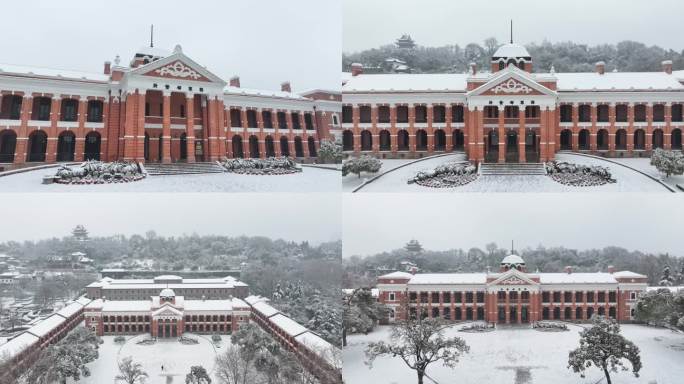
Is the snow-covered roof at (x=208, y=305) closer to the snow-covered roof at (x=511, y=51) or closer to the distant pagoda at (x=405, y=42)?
the distant pagoda at (x=405, y=42)

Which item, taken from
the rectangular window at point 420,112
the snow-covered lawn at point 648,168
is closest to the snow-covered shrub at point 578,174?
the snow-covered lawn at point 648,168

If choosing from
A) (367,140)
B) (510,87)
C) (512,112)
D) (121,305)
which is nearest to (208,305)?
(121,305)

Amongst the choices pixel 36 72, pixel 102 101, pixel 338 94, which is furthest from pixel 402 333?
pixel 36 72

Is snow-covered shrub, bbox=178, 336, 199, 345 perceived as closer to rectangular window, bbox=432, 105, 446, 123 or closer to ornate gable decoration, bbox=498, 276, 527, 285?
ornate gable decoration, bbox=498, 276, 527, 285

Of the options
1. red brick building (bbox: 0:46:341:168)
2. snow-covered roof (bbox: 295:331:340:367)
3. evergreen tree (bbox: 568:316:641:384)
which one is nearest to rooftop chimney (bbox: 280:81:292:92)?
red brick building (bbox: 0:46:341:168)

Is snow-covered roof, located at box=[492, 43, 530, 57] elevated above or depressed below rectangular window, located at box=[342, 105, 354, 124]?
above

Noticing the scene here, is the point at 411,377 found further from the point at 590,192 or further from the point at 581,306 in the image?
the point at 590,192
